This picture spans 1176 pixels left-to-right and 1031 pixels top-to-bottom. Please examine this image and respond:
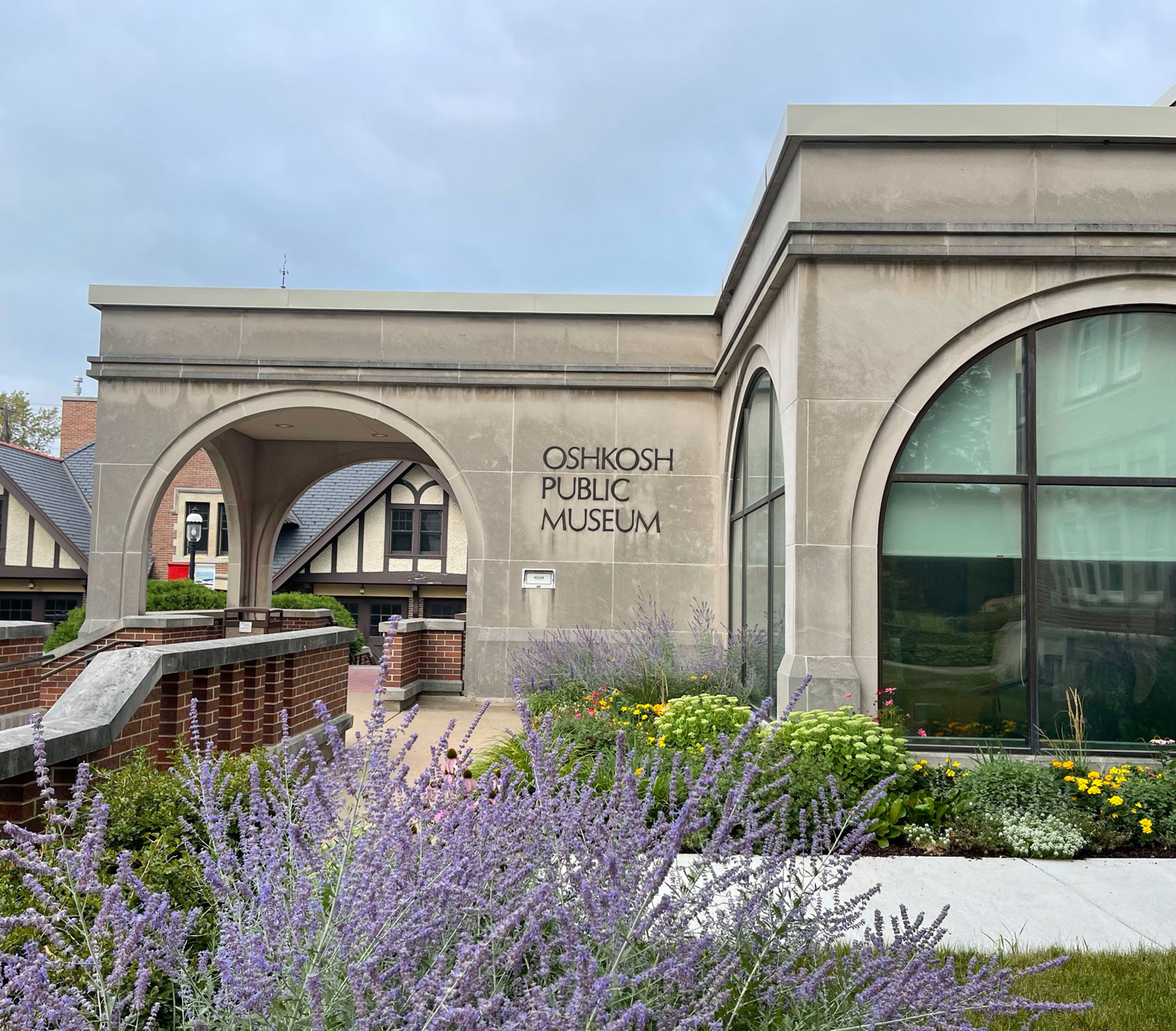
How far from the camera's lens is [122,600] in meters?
12.7

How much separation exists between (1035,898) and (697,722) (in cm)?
245

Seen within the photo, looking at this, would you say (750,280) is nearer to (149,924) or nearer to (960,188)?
(960,188)

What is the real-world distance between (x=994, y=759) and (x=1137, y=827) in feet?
3.25

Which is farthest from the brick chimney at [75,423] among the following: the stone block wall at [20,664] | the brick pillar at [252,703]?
the brick pillar at [252,703]

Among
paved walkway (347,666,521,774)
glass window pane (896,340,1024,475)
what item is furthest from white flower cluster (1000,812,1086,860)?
paved walkway (347,666,521,774)

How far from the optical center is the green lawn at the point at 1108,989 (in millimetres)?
3459

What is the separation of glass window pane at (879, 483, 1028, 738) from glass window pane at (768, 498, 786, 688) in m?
1.17

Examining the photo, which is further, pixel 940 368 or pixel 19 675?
pixel 19 675

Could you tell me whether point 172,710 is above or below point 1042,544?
below

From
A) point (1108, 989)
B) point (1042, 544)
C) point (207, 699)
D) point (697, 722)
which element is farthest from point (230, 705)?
point (1042, 544)

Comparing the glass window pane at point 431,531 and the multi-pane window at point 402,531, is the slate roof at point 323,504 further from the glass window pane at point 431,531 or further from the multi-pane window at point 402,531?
the glass window pane at point 431,531

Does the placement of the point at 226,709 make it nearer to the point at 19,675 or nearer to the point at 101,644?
the point at 19,675

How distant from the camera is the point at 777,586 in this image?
888 cm

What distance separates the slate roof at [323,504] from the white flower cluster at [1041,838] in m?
22.1
